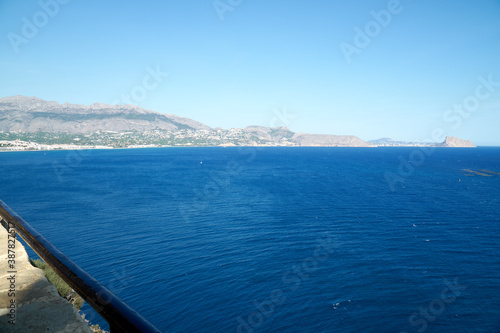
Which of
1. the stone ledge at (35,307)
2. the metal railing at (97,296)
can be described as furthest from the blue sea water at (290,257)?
the metal railing at (97,296)

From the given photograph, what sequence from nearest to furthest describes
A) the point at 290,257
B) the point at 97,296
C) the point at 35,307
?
the point at 97,296 → the point at 35,307 → the point at 290,257

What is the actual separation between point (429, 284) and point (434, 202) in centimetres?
4019

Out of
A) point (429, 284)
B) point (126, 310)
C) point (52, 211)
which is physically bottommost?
point (52, 211)

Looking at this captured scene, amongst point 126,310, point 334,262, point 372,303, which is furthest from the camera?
point 334,262

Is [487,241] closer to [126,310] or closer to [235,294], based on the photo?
[235,294]

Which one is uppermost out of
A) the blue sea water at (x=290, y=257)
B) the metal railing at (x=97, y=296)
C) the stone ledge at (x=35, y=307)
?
the metal railing at (x=97, y=296)

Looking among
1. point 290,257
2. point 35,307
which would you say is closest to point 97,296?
point 35,307

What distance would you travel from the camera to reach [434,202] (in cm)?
6212

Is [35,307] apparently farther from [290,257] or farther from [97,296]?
[290,257]

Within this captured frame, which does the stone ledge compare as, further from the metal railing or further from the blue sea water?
the blue sea water

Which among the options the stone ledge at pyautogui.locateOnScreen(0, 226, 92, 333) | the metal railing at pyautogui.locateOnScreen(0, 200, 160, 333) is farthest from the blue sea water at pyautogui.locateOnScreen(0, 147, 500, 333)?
the metal railing at pyautogui.locateOnScreen(0, 200, 160, 333)

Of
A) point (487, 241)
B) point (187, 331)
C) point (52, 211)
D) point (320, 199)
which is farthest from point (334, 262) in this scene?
point (52, 211)

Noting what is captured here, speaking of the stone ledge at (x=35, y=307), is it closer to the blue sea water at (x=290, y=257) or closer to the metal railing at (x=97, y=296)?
the metal railing at (x=97, y=296)

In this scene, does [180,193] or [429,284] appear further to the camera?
[180,193]
